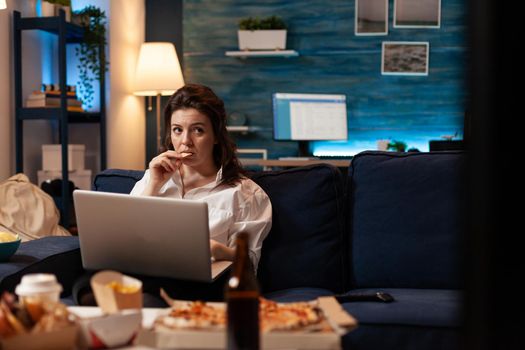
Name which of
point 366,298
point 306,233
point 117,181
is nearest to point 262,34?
point 117,181

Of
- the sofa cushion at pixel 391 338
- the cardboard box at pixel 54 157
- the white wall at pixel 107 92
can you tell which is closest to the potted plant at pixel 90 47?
the white wall at pixel 107 92

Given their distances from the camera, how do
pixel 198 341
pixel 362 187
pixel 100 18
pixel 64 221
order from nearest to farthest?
pixel 198 341 → pixel 362 187 → pixel 64 221 → pixel 100 18

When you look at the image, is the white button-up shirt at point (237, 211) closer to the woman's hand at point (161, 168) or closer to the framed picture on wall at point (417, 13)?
the woman's hand at point (161, 168)

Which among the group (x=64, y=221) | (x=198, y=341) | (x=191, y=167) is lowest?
(x=64, y=221)

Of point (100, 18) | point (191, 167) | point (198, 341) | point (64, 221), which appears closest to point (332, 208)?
point (191, 167)

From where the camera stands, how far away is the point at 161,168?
2242mm

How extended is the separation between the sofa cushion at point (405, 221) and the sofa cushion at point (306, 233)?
68mm

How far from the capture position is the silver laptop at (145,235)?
1.57 metres

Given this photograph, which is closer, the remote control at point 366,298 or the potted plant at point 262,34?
the remote control at point 366,298

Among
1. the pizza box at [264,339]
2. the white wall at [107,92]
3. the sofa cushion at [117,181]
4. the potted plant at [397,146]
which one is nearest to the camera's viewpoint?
the pizza box at [264,339]

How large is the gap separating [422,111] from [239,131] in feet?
4.58

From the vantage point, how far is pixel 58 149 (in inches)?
167

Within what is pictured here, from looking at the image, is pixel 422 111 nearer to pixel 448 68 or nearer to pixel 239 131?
pixel 448 68

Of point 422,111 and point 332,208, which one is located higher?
point 422,111
